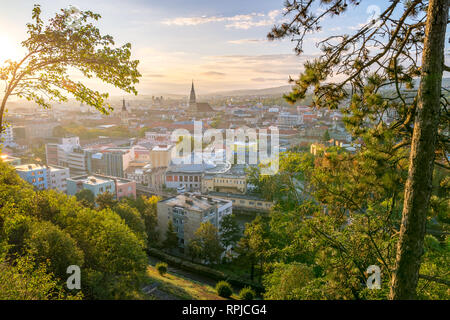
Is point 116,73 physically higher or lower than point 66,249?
higher

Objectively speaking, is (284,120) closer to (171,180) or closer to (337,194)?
(171,180)

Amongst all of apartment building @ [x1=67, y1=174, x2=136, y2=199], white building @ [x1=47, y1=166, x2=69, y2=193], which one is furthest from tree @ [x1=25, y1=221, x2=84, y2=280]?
white building @ [x1=47, y1=166, x2=69, y2=193]

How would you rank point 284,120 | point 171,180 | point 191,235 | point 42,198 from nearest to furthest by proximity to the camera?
point 42,198 < point 191,235 < point 171,180 < point 284,120

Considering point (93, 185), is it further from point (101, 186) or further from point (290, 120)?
point (290, 120)

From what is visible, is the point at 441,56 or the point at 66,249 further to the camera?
the point at 66,249

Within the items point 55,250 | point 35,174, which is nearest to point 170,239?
point 55,250
